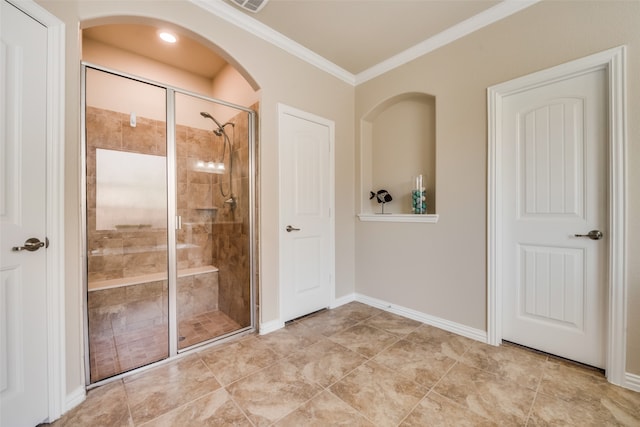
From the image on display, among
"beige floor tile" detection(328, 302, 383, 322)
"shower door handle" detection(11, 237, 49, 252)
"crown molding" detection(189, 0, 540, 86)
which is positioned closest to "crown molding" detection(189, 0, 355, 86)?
"crown molding" detection(189, 0, 540, 86)

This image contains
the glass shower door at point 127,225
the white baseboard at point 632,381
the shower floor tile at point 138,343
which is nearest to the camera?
the white baseboard at point 632,381

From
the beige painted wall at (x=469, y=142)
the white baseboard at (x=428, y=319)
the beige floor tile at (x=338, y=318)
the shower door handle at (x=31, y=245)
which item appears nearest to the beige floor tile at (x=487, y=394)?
the white baseboard at (x=428, y=319)

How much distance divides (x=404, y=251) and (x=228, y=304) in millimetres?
1943

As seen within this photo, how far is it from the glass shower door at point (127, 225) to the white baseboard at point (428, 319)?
2.09 m

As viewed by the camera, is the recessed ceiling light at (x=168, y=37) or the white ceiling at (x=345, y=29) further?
the recessed ceiling light at (x=168, y=37)

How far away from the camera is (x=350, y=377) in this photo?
1.78 metres

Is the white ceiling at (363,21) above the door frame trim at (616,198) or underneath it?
above

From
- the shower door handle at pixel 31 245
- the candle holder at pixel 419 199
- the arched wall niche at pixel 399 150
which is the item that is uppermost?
the arched wall niche at pixel 399 150

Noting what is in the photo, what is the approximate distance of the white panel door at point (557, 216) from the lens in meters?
1.80

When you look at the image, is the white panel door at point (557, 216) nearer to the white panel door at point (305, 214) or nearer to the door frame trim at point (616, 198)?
the door frame trim at point (616, 198)

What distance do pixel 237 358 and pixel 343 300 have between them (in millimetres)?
1476

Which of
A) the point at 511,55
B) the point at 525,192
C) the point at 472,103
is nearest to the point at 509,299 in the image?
the point at 525,192

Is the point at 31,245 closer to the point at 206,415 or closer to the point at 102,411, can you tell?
the point at 102,411

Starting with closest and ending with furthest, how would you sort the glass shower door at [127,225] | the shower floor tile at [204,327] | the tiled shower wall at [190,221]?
the glass shower door at [127,225], the tiled shower wall at [190,221], the shower floor tile at [204,327]
